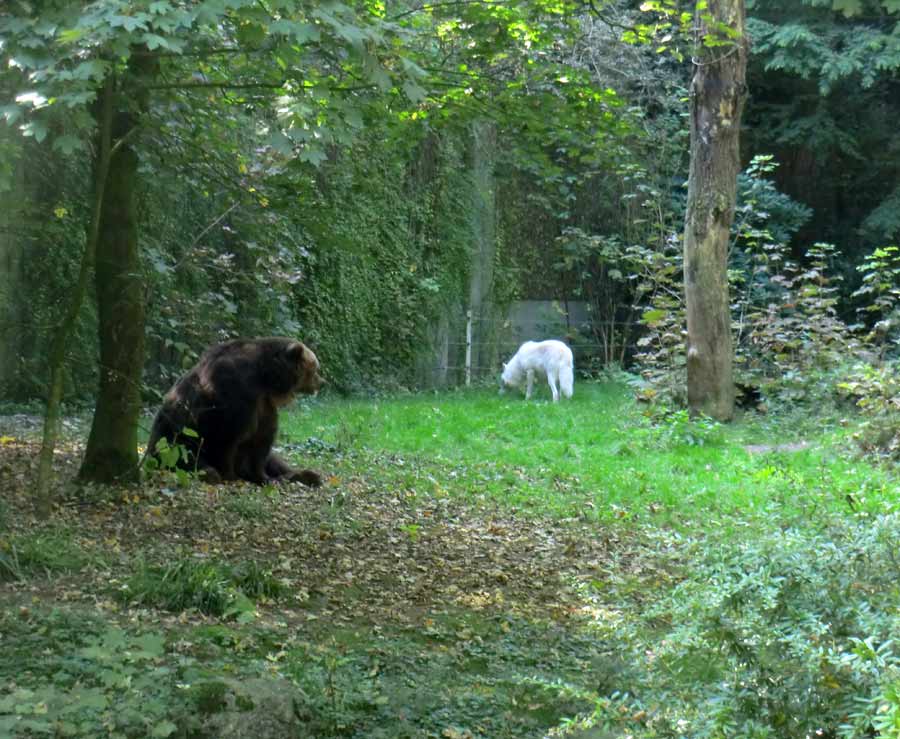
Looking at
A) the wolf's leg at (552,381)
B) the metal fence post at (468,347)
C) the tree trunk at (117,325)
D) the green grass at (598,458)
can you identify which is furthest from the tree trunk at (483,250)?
the tree trunk at (117,325)

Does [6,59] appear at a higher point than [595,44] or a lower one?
lower

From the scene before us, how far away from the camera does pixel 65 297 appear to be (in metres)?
13.5

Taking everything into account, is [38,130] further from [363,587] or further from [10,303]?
[10,303]

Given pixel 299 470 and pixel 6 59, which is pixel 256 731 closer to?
pixel 6 59

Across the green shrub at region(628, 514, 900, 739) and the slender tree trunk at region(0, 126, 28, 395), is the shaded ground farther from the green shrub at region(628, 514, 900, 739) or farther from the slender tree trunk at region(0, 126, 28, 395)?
the slender tree trunk at region(0, 126, 28, 395)

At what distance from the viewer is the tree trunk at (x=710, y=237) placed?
1454 cm

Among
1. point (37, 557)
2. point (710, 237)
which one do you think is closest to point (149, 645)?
point (37, 557)

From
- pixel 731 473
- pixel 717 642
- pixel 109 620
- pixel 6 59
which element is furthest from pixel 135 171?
pixel 731 473

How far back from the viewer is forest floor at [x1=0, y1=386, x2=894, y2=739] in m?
4.48

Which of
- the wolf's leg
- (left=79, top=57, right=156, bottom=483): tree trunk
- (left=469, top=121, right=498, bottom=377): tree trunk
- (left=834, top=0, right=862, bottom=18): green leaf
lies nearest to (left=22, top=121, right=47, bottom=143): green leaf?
(left=79, top=57, right=156, bottom=483): tree trunk

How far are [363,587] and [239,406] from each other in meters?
3.17

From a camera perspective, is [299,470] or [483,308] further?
[483,308]

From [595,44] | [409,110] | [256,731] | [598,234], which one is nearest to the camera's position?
[256,731]

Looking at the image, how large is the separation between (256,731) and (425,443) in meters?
9.27
